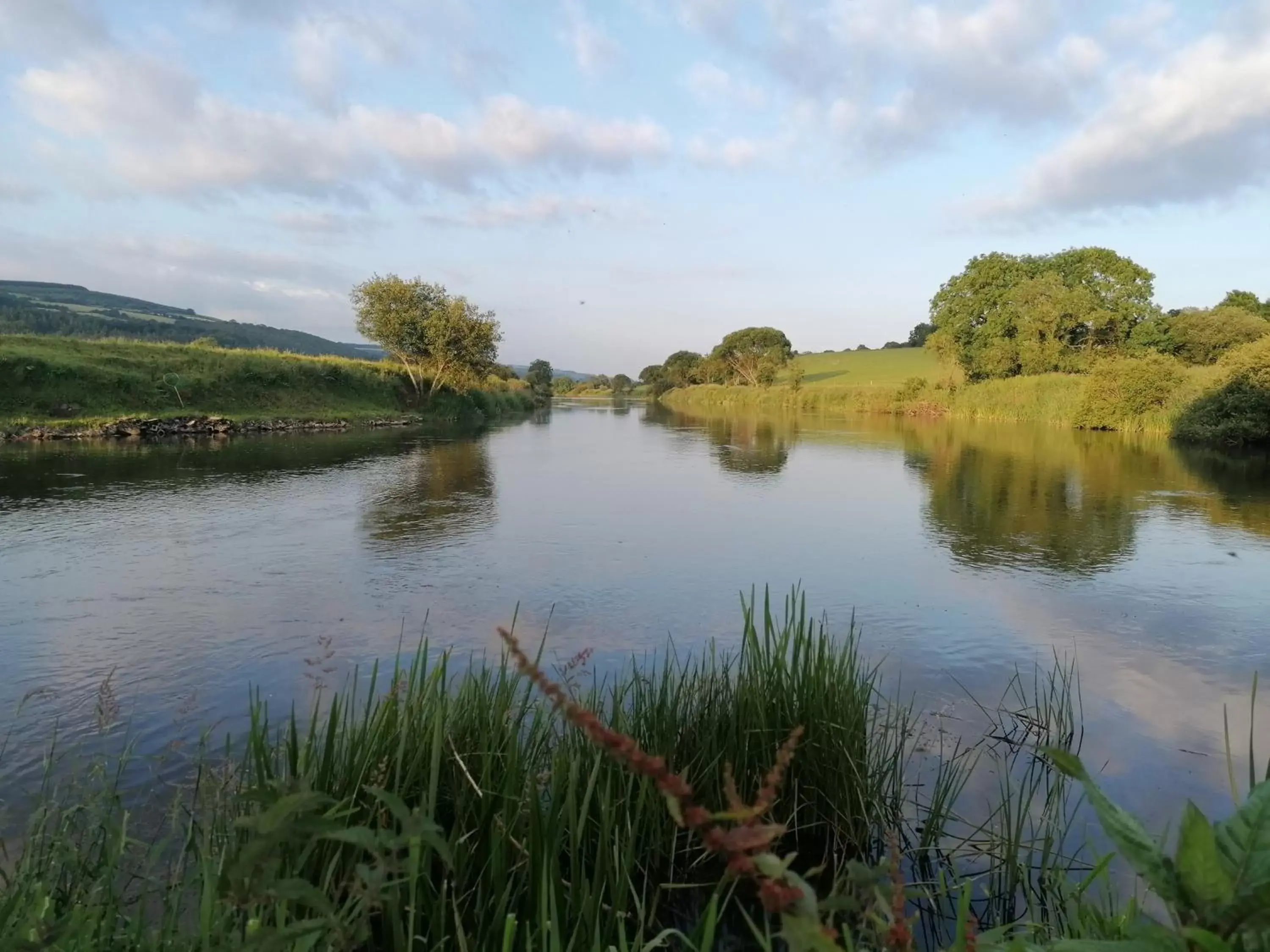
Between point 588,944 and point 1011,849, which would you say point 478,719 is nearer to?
point 588,944

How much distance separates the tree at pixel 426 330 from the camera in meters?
36.9

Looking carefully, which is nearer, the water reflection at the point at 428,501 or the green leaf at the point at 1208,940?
the green leaf at the point at 1208,940

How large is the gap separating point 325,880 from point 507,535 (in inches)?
332

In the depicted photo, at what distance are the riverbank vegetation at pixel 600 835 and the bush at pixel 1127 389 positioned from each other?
97.2ft

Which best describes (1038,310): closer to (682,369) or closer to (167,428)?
(167,428)

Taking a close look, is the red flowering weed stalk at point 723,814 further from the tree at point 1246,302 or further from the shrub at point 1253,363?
the tree at point 1246,302

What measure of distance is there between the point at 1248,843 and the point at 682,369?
337ft

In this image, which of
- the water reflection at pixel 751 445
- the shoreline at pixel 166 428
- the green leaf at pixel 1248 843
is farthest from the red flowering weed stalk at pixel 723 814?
the shoreline at pixel 166 428

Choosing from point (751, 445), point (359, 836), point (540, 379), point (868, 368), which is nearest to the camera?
point (359, 836)

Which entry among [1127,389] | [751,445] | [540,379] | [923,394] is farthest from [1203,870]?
[540,379]

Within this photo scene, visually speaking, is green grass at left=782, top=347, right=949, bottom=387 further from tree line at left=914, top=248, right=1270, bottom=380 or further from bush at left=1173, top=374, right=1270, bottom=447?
bush at left=1173, top=374, right=1270, bottom=447

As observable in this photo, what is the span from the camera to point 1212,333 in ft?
147

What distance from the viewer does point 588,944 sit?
2.18 metres

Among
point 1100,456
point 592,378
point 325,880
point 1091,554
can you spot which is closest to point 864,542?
point 1091,554
